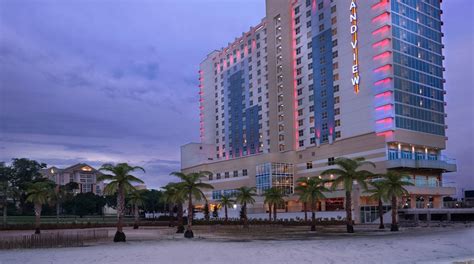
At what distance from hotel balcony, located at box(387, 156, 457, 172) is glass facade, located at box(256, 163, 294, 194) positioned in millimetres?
33752

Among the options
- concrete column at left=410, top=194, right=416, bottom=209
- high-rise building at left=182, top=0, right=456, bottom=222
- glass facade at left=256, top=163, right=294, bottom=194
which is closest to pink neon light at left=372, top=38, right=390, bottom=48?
high-rise building at left=182, top=0, right=456, bottom=222

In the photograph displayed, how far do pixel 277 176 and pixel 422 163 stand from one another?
3888cm

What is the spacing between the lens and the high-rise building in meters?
111

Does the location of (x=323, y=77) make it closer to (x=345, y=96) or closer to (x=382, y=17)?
(x=345, y=96)

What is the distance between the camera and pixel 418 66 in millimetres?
117188

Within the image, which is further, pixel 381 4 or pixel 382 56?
pixel 381 4

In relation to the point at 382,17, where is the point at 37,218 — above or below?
below

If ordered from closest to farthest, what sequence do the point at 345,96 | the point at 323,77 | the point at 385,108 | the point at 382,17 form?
the point at 385,108 < the point at 382,17 < the point at 345,96 < the point at 323,77

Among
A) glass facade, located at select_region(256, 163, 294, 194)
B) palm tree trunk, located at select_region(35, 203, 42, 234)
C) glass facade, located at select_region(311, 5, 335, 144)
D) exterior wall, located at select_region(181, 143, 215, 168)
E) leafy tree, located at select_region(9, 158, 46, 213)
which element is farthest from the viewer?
exterior wall, located at select_region(181, 143, 215, 168)

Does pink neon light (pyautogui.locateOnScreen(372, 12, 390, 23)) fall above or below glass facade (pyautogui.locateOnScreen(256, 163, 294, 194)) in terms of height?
above

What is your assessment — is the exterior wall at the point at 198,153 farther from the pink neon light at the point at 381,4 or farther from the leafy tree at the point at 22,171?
the pink neon light at the point at 381,4

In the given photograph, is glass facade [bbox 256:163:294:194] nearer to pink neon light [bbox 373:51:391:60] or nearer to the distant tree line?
the distant tree line

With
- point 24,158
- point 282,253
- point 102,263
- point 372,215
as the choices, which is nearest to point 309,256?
point 282,253

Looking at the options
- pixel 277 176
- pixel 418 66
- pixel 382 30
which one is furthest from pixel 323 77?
pixel 277 176
